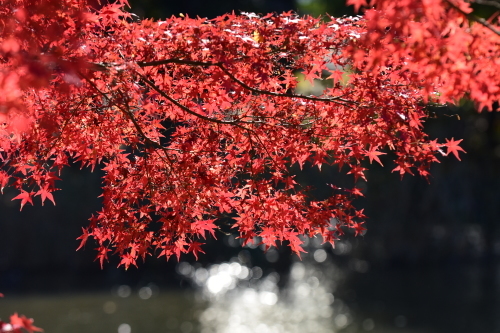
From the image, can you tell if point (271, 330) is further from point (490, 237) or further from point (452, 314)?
point (490, 237)

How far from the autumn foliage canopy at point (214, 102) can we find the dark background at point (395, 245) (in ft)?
22.2

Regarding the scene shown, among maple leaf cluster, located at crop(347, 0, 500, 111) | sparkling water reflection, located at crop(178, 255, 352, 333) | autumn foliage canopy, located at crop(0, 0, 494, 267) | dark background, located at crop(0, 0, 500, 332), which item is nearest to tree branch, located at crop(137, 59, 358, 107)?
autumn foliage canopy, located at crop(0, 0, 494, 267)

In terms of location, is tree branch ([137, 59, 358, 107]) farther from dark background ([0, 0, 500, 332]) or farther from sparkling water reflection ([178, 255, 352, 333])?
dark background ([0, 0, 500, 332])

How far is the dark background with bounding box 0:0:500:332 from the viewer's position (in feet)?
34.9

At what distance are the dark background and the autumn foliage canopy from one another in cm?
675

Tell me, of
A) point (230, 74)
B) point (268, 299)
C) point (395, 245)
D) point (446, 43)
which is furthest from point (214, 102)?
point (395, 245)

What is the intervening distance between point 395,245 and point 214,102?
9.53 m

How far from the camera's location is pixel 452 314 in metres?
9.67

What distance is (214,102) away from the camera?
3291 mm

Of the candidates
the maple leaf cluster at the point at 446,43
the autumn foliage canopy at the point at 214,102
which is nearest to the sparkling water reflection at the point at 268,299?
the autumn foliage canopy at the point at 214,102

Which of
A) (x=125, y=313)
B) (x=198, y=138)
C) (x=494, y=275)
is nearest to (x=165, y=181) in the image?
(x=198, y=138)

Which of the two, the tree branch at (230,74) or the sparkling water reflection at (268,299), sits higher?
the tree branch at (230,74)

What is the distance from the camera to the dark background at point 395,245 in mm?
10625

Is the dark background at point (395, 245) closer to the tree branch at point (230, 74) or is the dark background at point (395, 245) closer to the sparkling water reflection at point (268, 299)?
the sparkling water reflection at point (268, 299)
